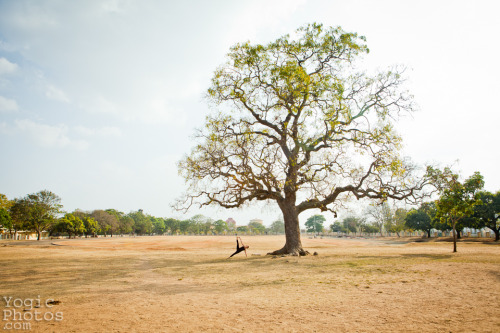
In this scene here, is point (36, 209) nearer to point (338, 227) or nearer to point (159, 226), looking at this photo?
point (159, 226)

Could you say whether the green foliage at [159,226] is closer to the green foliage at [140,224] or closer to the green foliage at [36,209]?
the green foliage at [140,224]

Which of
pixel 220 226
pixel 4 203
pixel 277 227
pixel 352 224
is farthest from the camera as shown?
pixel 277 227

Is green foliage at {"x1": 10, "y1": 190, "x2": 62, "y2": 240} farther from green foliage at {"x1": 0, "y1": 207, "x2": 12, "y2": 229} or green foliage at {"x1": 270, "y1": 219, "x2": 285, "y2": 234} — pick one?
green foliage at {"x1": 270, "y1": 219, "x2": 285, "y2": 234}

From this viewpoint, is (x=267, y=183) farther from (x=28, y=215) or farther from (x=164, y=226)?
(x=164, y=226)

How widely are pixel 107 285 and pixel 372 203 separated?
17561 mm

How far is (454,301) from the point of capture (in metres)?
6.27

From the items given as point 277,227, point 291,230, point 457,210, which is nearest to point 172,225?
point 277,227

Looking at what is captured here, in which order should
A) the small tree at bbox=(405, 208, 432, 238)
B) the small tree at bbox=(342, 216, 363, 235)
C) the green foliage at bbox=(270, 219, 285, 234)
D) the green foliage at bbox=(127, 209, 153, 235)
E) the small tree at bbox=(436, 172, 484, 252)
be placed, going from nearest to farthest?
the small tree at bbox=(436, 172, 484, 252), the small tree at bbox=(405, 208, 432, 238), the small tree at bbox=(342, 216, 363, 235), the green foliage at bbox=(127, 209, 153, 235), the green foliage at bbox=(270, 219, 285, 234)

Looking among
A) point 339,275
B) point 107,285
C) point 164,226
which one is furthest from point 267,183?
point 164,226

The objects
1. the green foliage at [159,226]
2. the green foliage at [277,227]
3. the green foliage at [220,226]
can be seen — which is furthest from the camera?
the green foliage at [277,227]

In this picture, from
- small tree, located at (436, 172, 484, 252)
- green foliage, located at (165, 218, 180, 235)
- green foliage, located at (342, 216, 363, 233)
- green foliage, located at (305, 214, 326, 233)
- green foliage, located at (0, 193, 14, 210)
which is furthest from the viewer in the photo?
green foliage, located at (305, 214, 326, 233)

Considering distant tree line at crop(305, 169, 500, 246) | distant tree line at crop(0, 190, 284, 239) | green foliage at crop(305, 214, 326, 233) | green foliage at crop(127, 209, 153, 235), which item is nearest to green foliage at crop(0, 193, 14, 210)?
distant tree line at crop(0, 190, 284, 239)

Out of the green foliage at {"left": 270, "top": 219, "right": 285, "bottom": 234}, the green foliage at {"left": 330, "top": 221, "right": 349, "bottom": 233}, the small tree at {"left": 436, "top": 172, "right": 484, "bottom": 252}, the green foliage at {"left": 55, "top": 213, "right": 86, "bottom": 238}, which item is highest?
the small tree at {"left": 436, "top": 172, "right": 484, "bottom": 252}

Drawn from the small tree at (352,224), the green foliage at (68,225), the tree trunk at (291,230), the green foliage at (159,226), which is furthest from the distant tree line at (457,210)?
the green foliage at (159,226)
